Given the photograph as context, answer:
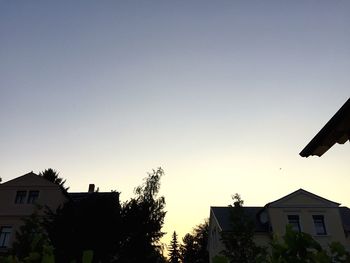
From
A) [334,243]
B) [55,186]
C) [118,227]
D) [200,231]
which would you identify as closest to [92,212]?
[118,227]

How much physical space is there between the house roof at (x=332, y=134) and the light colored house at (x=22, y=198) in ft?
81.4

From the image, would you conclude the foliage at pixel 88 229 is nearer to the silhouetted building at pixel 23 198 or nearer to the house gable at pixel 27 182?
the silhouetted building at pixel 23 198

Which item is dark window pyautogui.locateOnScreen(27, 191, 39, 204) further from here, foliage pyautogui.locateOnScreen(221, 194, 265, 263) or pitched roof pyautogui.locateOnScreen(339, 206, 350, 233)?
pitched roof pyautogui.locateOnScreen(339, 206, 350, 233)

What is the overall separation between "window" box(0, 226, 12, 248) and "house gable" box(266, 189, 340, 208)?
21925 millimetres

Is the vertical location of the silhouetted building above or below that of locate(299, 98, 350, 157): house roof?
above

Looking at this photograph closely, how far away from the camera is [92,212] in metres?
17.3

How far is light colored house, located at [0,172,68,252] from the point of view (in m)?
25.9

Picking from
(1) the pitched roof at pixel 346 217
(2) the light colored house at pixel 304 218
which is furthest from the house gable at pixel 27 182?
(1) the pitched roof at pixel 346 217

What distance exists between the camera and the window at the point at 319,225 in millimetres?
26531

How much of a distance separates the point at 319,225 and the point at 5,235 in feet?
86.3

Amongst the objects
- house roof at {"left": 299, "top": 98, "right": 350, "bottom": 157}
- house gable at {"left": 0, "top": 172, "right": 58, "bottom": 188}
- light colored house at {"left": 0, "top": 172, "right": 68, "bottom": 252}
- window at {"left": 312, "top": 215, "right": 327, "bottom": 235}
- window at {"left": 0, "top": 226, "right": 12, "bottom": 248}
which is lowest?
house roof at {"left": 299, "top": 98, "right": 350, "bottom": 157}

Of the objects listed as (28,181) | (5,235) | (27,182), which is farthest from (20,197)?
(5,235)

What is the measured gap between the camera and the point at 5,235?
2567cm

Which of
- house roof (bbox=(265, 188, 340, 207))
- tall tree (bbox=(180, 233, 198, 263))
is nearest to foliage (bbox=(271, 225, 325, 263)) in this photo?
house roof (bbox=(265, 188, 340, 207))
